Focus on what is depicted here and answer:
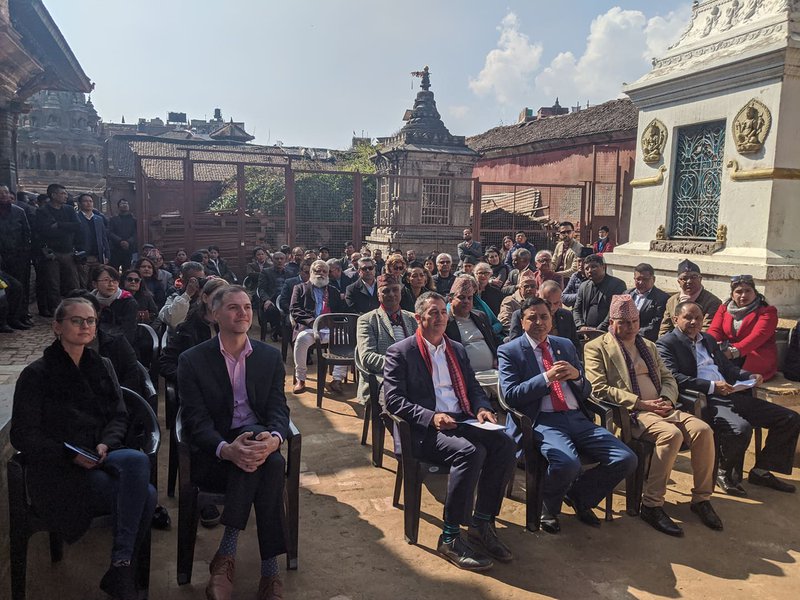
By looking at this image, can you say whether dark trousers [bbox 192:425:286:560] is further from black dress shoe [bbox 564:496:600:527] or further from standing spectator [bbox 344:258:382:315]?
standing spectator [bbox 344:258:382:315]

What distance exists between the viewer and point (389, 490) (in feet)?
13.8

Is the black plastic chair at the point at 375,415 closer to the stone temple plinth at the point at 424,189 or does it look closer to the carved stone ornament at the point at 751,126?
the carved stone ornament at the point at 751,126

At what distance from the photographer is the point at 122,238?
10.1 meters

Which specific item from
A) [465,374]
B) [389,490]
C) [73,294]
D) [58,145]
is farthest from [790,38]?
[58,145]

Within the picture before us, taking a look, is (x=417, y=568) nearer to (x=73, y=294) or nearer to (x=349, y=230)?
(x=73, y=294)

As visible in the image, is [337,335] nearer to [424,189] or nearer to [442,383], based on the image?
[442,383]

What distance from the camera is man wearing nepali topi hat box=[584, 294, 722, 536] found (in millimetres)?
3850

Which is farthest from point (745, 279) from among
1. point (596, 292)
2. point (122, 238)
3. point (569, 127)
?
point (569, 127)

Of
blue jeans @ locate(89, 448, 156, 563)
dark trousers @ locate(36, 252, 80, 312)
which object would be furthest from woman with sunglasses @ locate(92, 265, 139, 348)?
dark trousers @ locate(36, 252, 80, 312)

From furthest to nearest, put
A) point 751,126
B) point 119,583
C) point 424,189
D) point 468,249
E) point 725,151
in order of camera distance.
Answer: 1. point 424,189
2. point 468,249
3. point 725,151
4. point 751,126
5. point 119,583

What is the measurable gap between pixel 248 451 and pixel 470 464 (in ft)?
4.20

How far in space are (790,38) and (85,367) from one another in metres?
6.00

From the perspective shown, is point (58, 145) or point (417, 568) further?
point (58, 145)

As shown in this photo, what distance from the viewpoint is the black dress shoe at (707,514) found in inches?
150
